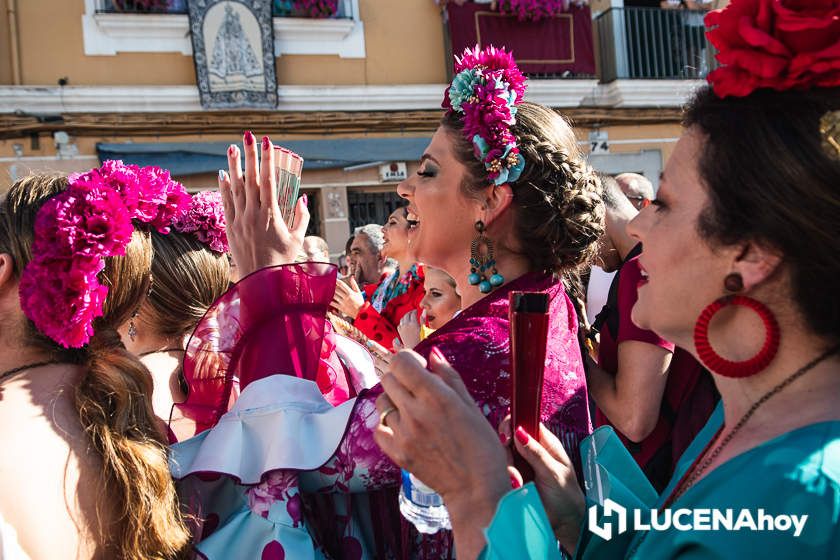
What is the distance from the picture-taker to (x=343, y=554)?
1.56 m

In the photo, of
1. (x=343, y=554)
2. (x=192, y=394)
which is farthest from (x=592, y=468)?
(x=192, y=394)

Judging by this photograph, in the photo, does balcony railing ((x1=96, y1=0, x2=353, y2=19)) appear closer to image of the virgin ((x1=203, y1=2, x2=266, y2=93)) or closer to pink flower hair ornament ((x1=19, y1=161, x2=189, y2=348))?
image of the virgin ((x1=203, y1=2, x2=266, y2=93))

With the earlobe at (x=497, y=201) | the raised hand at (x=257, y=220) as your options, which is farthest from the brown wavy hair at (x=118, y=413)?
the earlobe at (x=497, y=201)

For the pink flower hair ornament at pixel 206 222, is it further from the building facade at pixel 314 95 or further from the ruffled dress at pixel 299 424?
the building facade at pixel 314 95

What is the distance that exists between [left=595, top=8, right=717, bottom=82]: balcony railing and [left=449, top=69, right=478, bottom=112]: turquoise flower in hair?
9706mm

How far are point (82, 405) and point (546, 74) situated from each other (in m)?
10.1

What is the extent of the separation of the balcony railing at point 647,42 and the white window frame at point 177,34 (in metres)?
3.57

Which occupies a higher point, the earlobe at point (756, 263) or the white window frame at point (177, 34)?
the white window frame at point (177, 34)

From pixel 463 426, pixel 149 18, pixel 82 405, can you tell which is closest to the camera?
pixel 463 426

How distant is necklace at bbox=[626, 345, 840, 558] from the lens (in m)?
1.15

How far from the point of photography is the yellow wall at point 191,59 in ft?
28.7

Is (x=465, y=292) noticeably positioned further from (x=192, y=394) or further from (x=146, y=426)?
(x=146, y=426)

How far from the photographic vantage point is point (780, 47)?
3.66ft

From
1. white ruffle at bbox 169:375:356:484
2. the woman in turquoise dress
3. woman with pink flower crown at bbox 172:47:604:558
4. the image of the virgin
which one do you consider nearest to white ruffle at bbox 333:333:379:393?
woman with pink flower crown at bbox 172:47:604:558
